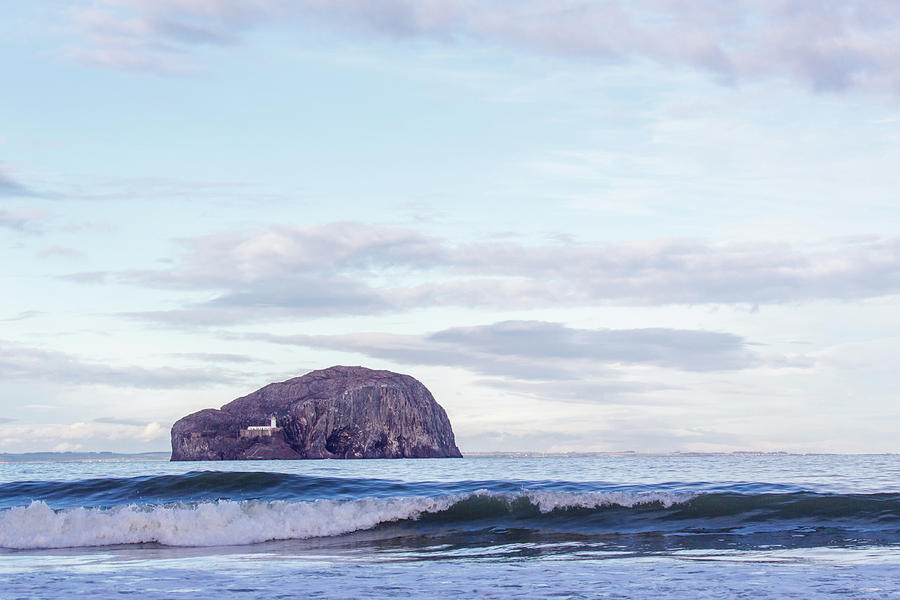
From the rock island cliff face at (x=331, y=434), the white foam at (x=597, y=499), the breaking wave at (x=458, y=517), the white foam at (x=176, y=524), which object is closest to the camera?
the white foam at (x=176, y=524)

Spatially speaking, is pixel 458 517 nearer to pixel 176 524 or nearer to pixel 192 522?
pixel 192 522

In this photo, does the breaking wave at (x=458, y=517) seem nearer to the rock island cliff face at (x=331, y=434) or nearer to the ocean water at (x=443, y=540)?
the ocean water at (x=443, y=540)

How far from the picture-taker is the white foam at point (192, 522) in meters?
23.3

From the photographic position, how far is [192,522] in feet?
79.0

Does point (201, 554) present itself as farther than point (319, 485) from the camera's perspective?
No

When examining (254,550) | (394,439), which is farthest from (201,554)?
(394,439)

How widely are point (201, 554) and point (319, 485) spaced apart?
48.6 feet

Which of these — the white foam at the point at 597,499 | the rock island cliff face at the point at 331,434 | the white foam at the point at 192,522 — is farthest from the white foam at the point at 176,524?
the rock island cliff face at the point at 331,434

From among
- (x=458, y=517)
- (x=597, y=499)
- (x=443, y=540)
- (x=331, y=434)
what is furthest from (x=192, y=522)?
(x=331, y=434)

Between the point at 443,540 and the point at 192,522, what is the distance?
7.57m

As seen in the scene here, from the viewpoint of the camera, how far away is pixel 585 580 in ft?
45.2

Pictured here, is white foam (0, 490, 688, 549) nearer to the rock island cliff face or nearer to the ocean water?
the ocean water

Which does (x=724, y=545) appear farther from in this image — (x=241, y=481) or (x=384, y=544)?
(x=241, y=481)

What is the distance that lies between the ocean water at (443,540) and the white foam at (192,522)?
0.06 meters
